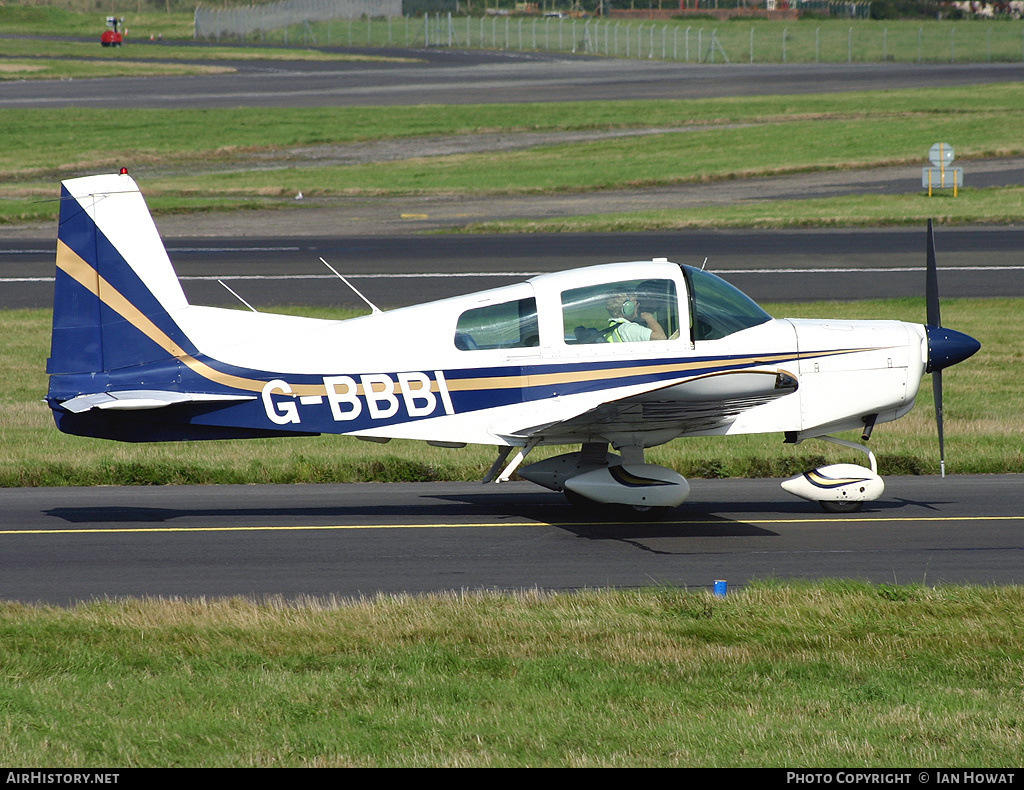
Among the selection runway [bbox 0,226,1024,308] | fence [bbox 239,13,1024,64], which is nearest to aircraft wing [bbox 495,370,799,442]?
runway [bbox 0,226,1024,308]

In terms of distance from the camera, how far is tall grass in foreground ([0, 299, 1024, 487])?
42.8 feet

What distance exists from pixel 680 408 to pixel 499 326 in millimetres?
1825

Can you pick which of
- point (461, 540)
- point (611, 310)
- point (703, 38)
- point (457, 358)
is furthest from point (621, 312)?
point (703, 38)

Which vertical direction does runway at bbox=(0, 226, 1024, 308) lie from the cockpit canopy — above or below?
below

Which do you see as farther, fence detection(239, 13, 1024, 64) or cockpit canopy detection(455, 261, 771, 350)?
fence detection(239, 13, 1024, 64)

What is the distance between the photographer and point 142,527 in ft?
36.4

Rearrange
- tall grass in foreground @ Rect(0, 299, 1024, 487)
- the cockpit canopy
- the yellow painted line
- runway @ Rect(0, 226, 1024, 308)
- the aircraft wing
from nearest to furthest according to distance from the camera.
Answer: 1. the aircraft wing
2. the cockpit canopy
3. the yellow painted line
4. tall grass in foreground @ Rect(0, 299, 1024, 487)
5. runway @ Rect(0, 226, 1024, 308)

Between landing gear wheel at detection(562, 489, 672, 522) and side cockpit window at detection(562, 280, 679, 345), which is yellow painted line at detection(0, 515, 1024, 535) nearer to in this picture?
landing gear wheel at detection(562, 489, 672, 522)

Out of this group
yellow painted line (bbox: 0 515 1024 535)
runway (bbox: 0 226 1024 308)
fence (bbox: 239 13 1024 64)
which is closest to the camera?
yellow painted line (bbox: 0 515 1024 535)

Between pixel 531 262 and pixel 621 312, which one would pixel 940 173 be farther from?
pixel 621 312

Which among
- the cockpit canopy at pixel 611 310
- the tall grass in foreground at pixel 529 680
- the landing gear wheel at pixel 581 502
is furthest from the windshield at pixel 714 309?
the tall grass in foreground at pixel 529 680

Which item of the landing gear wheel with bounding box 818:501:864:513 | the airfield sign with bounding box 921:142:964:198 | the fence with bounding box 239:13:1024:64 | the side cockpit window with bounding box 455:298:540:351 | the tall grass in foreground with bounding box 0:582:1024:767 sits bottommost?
the landing gear wheel with bounding box 818:501:864:513

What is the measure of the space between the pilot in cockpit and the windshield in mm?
369
